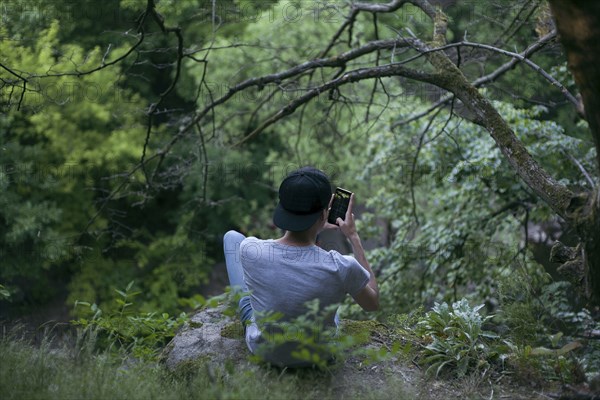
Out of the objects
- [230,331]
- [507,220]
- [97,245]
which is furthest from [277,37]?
[230,331]

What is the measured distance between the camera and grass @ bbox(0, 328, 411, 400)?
141 inches

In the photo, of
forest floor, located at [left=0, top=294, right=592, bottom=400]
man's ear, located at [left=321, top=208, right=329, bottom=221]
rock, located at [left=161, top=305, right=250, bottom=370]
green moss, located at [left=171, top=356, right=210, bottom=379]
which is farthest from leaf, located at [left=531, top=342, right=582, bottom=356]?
green moss, located at [left=171, top=356, right=210, bottom=379]

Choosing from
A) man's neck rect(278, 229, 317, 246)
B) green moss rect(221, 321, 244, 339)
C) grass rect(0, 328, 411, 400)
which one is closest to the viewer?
grass rect(0, 328, 411, 400)

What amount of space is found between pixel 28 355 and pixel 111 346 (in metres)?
0.45

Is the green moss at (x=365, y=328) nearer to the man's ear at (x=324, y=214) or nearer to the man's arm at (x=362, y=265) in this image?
the man's arm at (x=362, y=265)

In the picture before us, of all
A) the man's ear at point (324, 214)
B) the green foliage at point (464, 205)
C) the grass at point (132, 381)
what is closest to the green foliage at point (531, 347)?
the grass at point (132, 381)

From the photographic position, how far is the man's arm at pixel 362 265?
4113 millimetres

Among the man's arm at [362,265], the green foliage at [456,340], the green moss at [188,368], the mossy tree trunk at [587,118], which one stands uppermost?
the mossy tree trunk at [587,118]

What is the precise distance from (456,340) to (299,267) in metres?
1.44

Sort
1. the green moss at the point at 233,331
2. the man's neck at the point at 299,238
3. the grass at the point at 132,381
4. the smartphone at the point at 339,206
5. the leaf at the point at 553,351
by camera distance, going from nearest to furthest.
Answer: the grass at the point at 132,381, the man's neck at the point at 299,238, the leaf at the point at 553,351, the smartphone at the point at 339,206, the green moss at the point at 233,331

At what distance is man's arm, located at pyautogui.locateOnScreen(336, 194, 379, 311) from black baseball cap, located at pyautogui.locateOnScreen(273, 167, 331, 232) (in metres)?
0.26

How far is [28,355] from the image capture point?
4082 mm

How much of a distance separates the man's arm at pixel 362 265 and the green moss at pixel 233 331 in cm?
95

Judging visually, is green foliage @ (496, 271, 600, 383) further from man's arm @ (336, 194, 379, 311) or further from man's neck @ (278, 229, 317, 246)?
man's neck @ (278, 229, 317, 246)
